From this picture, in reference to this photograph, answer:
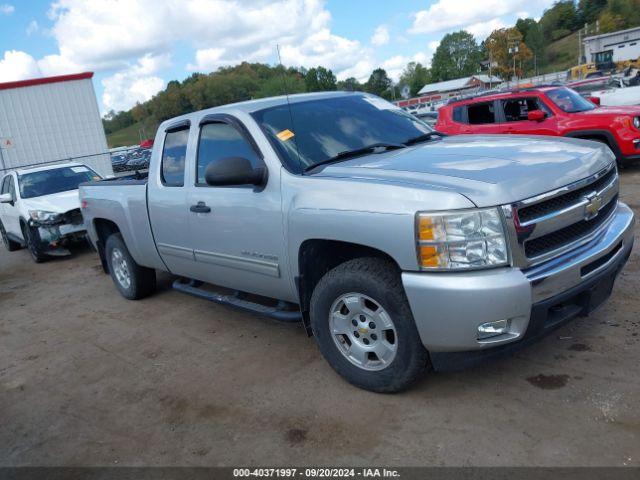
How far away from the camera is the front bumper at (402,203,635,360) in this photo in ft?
9.10

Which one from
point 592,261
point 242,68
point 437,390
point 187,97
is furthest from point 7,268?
point 592,261

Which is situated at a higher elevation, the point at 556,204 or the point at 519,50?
the point at 519,50

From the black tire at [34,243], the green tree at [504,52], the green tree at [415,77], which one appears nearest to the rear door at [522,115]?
the black tire at [34,243]

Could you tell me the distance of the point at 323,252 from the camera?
362 centimetres

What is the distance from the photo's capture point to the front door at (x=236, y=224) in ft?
12.4

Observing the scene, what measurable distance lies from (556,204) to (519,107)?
7.95 meters

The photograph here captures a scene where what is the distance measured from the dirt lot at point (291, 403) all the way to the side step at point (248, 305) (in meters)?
0.38

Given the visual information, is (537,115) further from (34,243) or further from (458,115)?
(34,243)

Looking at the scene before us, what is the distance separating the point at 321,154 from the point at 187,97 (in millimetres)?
3899

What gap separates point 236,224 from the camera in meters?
4.03

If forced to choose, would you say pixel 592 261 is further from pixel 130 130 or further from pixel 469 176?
pixel 130 130

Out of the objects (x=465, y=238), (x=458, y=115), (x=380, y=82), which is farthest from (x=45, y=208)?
(x=380, y=82)

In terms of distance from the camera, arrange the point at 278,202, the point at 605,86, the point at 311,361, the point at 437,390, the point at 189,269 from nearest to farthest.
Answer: the point at 437,390, the point at 278,202, the point at 311,361, the point at 189,269, the point at 605,86

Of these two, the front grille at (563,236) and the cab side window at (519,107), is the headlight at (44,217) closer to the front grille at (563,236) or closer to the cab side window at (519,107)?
the cab side window at (519,107)
